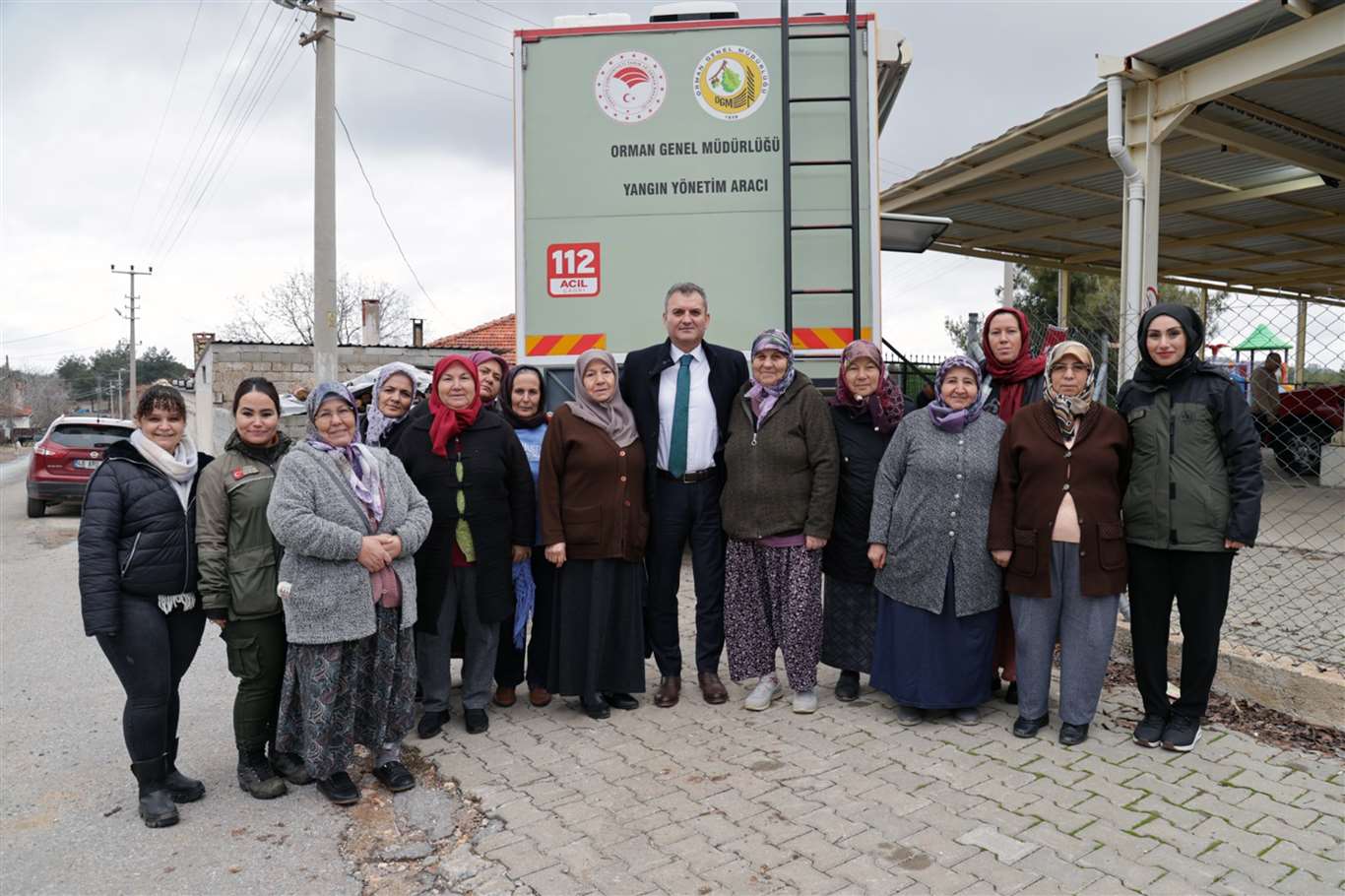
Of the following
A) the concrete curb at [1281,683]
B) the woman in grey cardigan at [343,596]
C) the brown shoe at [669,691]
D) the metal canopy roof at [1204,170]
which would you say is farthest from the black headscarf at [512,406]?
the metal canopy roof at [1204,170]

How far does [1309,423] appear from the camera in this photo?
12.5 m

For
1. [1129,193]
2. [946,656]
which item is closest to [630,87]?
[946,656]

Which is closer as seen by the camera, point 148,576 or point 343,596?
point 148,576

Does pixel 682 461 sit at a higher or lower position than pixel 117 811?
higher

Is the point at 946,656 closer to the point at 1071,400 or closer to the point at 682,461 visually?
the point at 1071,400

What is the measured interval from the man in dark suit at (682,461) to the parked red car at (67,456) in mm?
11990

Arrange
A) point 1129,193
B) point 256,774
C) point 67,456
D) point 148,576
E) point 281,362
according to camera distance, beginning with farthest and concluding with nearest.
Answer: point 281,362, point 67,456, point 1129,193, point 256,774, point 148,576

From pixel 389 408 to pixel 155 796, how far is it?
180 centimetres

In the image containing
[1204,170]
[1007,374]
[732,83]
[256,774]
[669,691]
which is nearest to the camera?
[256,774]

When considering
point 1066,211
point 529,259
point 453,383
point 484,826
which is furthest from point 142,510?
point 1066,211

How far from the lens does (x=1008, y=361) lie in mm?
4312

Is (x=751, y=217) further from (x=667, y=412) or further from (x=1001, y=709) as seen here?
(x=1001, y=709)

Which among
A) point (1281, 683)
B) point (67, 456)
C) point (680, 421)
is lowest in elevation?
point (1281, 683)

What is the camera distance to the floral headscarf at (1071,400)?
12.7ft
